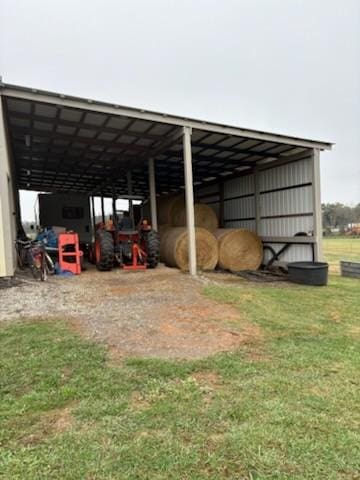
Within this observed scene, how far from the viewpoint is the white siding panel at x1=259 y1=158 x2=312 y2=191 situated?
9.94m

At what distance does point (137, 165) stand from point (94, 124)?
164 inches

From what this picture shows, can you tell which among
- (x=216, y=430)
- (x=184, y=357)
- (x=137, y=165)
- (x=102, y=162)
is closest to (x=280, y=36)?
(x=137, y=165)

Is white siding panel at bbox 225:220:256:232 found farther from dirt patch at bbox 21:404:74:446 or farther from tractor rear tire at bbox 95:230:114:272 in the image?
dirt patch at bbox 21:404:74:446

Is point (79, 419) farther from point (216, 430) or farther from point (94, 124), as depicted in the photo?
point (94, 124)

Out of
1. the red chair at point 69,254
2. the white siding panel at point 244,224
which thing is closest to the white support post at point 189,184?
the red chair at point 69,254

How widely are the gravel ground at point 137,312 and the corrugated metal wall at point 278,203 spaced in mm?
4069

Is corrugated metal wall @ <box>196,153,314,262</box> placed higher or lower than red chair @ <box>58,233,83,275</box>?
higher

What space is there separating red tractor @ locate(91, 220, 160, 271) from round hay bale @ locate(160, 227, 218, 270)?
679mm

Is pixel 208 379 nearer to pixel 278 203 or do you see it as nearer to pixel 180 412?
pixel 180 412

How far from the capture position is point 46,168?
1406cm

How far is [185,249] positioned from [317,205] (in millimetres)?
3823

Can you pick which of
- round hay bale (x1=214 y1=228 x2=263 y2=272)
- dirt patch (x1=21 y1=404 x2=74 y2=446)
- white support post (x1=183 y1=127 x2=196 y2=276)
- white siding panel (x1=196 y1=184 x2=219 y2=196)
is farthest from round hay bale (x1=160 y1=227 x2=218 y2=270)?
dirt patch (x1=21 y1=404 x2=74 y2=446)

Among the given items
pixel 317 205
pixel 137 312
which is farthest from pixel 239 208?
pixel 137 312

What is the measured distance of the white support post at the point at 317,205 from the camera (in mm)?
9469
